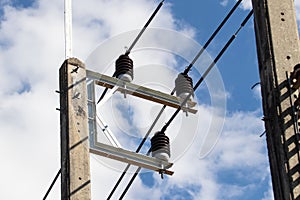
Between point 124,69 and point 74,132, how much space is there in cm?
153

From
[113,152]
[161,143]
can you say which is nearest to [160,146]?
[161,143]

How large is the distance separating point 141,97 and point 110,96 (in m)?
0.42

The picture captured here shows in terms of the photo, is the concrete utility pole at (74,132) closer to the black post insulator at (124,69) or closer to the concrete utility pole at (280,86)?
the black post insulator at (124,69)

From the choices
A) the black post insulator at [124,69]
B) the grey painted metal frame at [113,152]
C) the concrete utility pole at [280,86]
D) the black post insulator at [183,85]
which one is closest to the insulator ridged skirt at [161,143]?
the grey painted metal frame at [113,152]

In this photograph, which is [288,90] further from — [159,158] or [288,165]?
[159,158]

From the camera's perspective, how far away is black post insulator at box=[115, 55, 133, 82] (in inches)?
449

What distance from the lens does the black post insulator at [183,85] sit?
38.3ft

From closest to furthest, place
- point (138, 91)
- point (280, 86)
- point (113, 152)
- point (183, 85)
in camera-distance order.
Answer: point (280, 86) < point (113, 152) < point (138, 91) < point (183, 85)

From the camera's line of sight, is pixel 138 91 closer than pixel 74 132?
No

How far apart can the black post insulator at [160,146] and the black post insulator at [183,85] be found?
Answer: 538mm

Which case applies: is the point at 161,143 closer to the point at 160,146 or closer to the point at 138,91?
the point at 160,146

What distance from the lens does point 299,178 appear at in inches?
292

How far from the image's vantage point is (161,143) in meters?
11.4

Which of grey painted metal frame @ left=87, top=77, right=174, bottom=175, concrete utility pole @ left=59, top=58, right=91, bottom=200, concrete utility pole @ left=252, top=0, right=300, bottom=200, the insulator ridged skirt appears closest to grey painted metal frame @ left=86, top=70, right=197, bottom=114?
grey painted metal frame @ left=87, top=77, right=174, bottom=175
